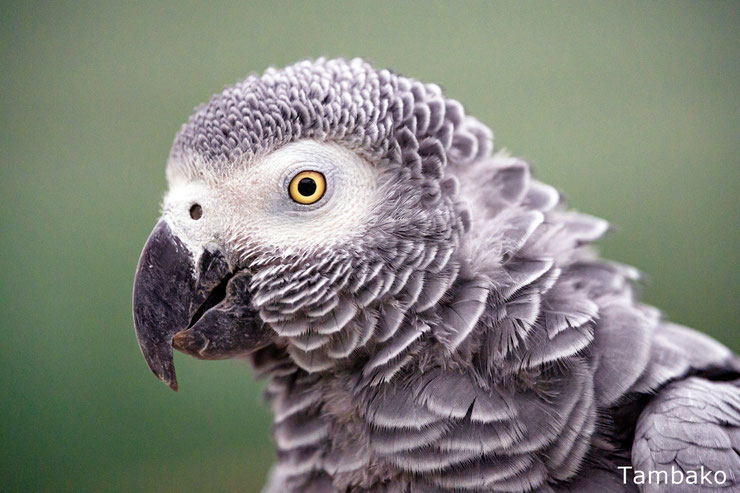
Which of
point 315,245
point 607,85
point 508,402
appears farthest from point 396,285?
point 607,85

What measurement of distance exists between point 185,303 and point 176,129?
97.5 inches

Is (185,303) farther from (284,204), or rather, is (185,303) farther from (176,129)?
(176,129)

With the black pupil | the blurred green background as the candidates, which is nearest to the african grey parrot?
the black pupil

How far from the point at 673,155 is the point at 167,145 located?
3.18 m

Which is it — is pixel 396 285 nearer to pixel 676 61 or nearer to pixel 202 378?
pixel 202 378

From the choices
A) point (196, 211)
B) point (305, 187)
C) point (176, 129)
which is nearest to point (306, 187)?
point (305, 187)

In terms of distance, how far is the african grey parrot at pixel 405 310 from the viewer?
1.00 m

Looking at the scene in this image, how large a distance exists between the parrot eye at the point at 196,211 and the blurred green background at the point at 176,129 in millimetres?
2039

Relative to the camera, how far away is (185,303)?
111 cm

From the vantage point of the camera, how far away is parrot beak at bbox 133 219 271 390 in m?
1.11

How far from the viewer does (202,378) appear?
10.6 feet

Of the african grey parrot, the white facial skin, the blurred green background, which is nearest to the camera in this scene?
the african grey parrot

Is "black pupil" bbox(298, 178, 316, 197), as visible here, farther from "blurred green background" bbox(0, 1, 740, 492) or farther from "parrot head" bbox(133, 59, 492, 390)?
"blurred green background" bbox(0, 1, 740, 492)

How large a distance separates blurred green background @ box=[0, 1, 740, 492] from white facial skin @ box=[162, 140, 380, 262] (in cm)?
207
